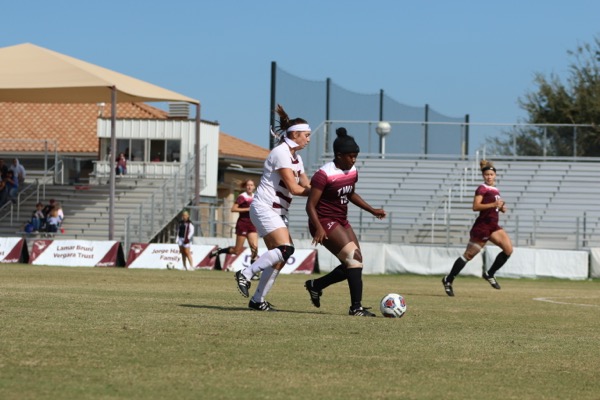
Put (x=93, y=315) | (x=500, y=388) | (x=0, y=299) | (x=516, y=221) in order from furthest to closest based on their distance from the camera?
(x=516, y=221), (x=0, y=299), (x=93, y=315), (x=500, y=388)

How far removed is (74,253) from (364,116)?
59.8ft

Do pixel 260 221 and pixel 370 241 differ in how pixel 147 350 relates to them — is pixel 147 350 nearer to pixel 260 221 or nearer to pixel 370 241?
pixel 260 221

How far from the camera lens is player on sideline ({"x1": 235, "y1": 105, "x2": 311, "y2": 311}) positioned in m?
12.8

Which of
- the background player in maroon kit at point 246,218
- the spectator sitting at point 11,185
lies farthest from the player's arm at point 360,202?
the spectator sitting at point 11,185

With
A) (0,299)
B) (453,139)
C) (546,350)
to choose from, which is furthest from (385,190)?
(546,350)

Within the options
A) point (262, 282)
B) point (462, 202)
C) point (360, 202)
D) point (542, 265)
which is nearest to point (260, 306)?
point (262, 282)

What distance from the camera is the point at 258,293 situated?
1320 centimetres

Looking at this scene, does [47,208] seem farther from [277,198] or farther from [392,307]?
[392,307]

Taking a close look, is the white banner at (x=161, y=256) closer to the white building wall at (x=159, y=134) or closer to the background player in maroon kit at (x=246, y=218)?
the background player in maroon kit at (x=246, y=218)

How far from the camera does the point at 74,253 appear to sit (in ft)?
103

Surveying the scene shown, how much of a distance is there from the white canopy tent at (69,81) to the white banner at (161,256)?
3.42m

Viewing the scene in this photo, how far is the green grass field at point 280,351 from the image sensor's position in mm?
7141

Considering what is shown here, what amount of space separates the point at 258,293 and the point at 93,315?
2165mm

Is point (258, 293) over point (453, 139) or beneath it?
beneath
